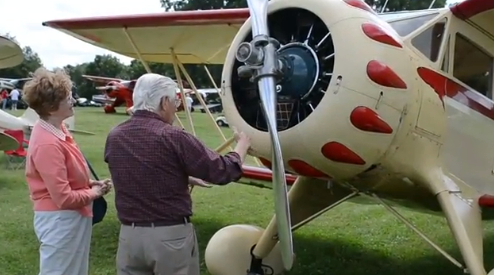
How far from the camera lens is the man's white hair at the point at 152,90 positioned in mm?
2979

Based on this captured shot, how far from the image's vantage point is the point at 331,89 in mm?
3135

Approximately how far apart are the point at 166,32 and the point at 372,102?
3659mm

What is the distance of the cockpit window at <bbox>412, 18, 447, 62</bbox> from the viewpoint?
3.77 meters

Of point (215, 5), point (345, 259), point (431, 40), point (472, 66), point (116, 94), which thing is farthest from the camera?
point (215, 5)

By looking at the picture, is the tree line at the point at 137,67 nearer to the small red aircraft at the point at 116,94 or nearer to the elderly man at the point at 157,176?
the small red aircraft at the point at 116,94

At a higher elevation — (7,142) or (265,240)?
(265,240)

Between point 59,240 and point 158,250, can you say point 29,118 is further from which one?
point 158,250

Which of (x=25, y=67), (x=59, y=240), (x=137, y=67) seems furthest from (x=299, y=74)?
(x=25, y=67)

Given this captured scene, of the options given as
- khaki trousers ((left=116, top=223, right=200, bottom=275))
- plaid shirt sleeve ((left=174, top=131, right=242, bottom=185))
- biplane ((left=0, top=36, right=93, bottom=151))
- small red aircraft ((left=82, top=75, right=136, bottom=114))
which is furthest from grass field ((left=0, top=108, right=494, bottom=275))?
small red aircraft ((left=82, top=75, right=136, bottom=114))

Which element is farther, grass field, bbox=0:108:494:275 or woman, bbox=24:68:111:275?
grass field, bbox=0:108:494:275

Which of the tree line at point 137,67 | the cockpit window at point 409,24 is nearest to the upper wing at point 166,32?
the cockpit window at point 409,24

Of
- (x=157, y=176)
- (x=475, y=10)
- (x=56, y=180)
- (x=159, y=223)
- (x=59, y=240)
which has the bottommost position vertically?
(x=59, y=240)

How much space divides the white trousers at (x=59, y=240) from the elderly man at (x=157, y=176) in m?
0.40

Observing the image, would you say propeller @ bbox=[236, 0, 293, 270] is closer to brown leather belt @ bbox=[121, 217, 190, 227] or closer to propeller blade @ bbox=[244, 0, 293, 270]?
propeller blade @ bbox=[244, 0, 293, 270]
